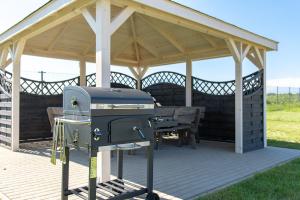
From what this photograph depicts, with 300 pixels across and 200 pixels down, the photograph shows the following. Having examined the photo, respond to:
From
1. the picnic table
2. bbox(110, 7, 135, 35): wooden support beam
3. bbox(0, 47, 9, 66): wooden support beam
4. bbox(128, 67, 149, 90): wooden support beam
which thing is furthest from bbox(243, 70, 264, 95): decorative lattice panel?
bbox(0, 47, 9, 66): wooden support beam

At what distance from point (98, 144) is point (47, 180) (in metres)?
1.78

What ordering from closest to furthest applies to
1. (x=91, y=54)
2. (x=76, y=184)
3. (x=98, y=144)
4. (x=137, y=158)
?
(x=98, y=144), (x=76, y=184), (x=137, y=158), (x=91, y=54)

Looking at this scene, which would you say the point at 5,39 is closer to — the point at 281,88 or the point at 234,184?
the point at 234,184

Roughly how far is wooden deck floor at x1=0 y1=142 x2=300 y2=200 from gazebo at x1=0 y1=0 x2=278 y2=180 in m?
0.59

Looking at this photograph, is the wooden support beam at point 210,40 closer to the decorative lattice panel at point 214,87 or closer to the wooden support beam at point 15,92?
the decorative lattice panel at point 214,87

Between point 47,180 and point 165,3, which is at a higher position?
point 165,3

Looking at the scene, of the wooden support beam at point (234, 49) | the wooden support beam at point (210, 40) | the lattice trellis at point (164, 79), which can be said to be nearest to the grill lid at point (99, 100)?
the wooden support beam at point (234, 49)

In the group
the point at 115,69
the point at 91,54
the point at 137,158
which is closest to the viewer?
the point at 137,158

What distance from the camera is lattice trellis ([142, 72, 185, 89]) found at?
8.84 m

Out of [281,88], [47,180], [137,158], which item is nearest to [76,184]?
[47,180]

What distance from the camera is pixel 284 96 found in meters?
23.1

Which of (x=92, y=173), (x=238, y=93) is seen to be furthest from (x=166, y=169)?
(x=238, y=93)

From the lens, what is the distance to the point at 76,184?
12.0 ft

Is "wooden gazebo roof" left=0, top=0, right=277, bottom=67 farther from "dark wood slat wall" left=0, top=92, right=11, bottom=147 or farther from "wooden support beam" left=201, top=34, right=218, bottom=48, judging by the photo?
"dark wood slat wall" left=0, top=92, right=11, bottom=147
